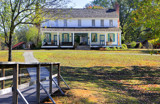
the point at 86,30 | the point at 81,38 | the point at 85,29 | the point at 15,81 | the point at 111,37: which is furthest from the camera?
the point at 81,38

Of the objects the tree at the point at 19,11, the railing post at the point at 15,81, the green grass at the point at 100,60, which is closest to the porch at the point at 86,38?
the green grass at the point at 100,60

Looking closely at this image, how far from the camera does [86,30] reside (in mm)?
33250

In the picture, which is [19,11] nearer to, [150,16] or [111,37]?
[150,16]

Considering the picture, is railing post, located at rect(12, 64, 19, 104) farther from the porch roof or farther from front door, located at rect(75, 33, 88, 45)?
front door, located at rect(75, 33, 88, 45)

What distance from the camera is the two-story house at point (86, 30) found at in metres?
33.2

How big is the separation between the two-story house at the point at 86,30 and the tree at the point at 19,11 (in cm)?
1916

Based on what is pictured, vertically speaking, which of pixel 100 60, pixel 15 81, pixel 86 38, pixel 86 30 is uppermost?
pixel 86 30

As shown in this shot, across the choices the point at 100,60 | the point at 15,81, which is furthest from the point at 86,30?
the point at 15,81

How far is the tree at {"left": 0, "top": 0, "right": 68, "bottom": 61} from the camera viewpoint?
12625mm

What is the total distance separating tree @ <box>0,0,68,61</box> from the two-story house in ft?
62.8

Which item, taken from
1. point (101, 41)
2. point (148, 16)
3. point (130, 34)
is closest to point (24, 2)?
point (148, 16)

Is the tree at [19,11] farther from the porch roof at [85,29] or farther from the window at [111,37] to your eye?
the window at [111,37]

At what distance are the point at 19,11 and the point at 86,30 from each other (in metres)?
20.9

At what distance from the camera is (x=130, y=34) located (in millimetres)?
48031
